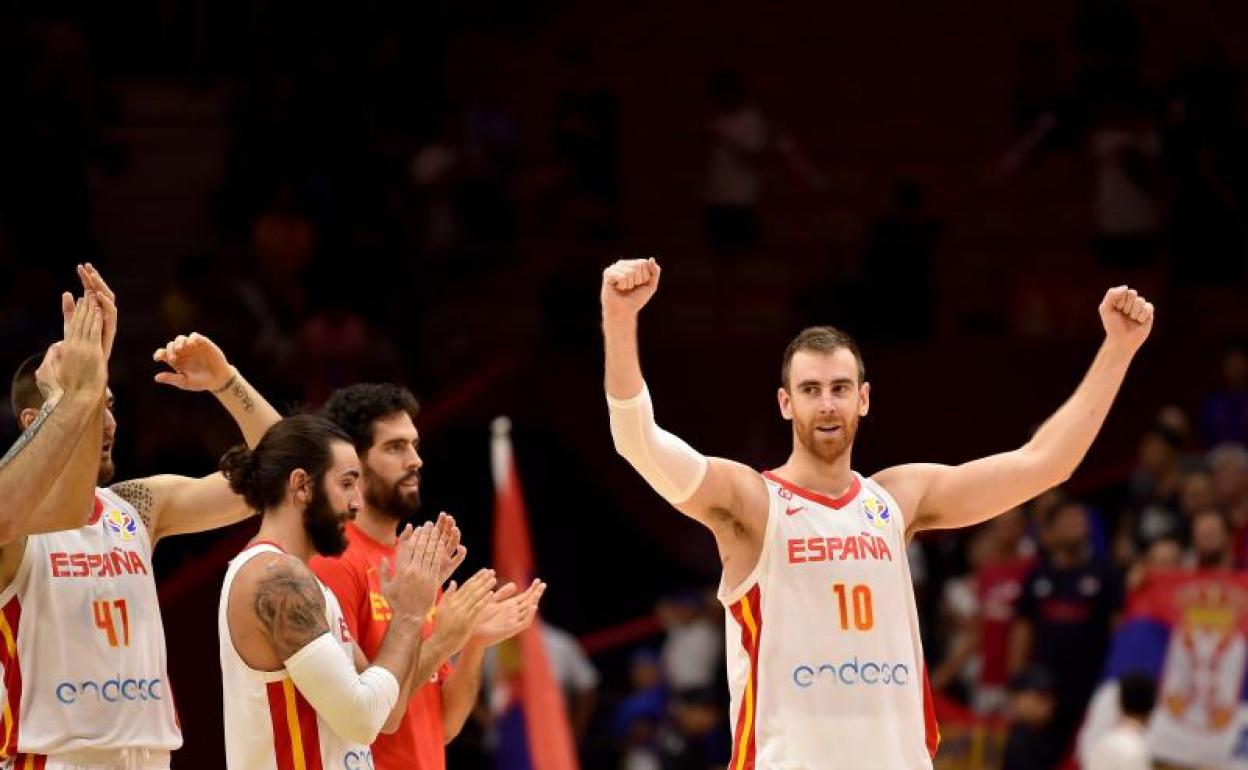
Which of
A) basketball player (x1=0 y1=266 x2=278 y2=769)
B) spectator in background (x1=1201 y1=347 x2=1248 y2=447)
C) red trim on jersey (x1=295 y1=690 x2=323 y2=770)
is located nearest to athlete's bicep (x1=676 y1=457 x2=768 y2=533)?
red trim on jersey (x1=295 y1=690 x2=323 y2=770)

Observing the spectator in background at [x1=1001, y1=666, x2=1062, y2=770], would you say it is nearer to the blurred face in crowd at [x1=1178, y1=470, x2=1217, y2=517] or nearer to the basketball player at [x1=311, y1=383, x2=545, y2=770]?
the blurred face in crowd at [x1=1178, y1=470, x2=1217, y2=517]

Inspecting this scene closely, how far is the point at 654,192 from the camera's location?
23.5 metres

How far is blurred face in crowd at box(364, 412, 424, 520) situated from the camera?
909 cm

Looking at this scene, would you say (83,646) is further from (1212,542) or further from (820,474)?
(1212,542)

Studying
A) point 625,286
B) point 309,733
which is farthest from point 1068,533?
point 309,733

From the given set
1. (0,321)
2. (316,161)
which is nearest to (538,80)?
(316,161)

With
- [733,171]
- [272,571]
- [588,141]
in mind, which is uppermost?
[588,141]

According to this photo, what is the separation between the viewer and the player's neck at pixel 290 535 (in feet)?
26.8

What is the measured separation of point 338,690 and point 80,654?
1236 mm

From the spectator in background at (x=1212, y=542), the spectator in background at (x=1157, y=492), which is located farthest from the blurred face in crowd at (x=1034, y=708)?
the spectator in background at (x=1157, y=492)

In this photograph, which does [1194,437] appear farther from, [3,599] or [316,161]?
[3,599]

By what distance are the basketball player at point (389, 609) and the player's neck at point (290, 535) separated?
54 cm

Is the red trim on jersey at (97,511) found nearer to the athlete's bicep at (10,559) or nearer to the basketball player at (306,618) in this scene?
the athlete's bicep at (10,559)

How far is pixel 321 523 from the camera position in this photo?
8188 mm
